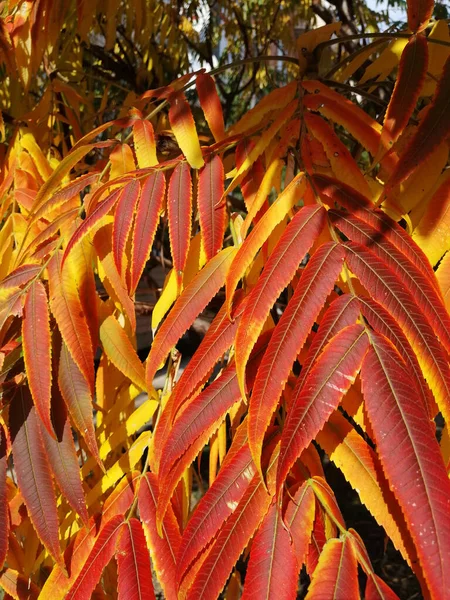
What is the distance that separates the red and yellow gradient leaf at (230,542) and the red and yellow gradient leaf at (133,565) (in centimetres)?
7

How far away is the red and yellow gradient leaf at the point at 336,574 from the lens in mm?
385

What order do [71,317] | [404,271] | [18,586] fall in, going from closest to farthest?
[404,271] < [71,317] < [18,586]

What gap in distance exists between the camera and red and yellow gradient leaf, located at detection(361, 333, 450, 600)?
344 mm

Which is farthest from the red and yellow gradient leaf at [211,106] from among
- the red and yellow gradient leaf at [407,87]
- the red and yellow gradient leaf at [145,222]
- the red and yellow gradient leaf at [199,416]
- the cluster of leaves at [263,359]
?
the red and yellow gradient leaf at [199,416]

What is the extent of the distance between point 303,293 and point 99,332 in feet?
0.93

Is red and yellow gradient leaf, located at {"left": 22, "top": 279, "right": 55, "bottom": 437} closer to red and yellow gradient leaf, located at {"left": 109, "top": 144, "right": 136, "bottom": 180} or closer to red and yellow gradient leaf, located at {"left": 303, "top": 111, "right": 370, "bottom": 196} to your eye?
red and yellow gradient leaf, located at {"left": 109, "top": 144, "right": 136, "bottom": 180}

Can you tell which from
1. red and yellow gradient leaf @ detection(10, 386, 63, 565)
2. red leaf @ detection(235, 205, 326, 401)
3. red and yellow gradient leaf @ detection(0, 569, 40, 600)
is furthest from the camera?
red and yellow gradient leaf @ detection(0, 569, 40, 600)

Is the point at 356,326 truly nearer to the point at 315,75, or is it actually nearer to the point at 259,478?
the point at 259,478

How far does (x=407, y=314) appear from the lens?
0.43 meters

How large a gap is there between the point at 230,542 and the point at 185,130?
0.43m

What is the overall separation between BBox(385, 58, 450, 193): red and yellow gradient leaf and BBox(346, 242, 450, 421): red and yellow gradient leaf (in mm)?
74

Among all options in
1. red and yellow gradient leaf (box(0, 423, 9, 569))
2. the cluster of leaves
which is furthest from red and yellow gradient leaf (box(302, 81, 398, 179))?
red and yellow gradient leaf (box(0, 423, 9, 569))

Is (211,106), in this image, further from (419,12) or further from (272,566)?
(272,566)

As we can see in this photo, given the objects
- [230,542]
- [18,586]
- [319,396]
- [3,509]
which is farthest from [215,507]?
[18,586]
